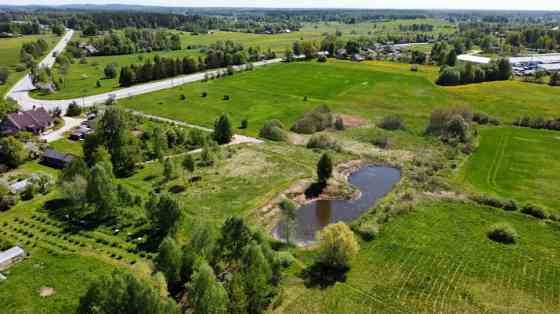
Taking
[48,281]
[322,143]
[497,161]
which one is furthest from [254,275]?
[497,161]

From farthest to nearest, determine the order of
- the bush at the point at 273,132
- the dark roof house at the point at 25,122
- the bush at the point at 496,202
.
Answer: the bush at the point at 273,132 < the dark roof house at the point at 25,122 < the bush at the point at 496,202

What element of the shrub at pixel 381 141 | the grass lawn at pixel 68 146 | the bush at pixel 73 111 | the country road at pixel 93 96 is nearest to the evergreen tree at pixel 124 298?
the grass lawn at pixel 68 146

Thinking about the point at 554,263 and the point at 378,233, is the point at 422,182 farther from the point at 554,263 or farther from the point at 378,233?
the point at 554,263

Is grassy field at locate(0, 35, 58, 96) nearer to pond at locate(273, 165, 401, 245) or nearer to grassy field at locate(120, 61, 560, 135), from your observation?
grassy field at locate(120, 61, 560, 135)

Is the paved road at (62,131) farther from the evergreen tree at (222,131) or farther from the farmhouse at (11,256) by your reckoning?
the farmhouse at (11,256)

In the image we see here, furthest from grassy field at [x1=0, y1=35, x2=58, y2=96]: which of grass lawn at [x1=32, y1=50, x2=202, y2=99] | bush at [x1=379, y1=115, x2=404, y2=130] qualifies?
bush at [x1=379, y1=115, x2=404, y2=130]

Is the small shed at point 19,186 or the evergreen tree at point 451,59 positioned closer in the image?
the small shed at point 19,186
